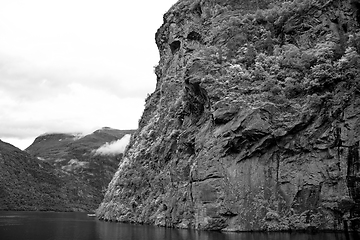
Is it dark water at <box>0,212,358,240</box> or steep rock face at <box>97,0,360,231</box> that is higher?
steep rock face at <box>97,0,360,231</box>

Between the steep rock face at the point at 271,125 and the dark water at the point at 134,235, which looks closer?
the dark water at the point at 134,235

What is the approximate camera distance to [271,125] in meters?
43.5

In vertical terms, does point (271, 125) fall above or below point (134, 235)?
above

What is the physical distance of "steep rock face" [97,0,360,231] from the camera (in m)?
39.9

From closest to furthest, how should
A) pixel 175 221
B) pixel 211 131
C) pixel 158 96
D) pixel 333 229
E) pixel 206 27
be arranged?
pixel 333 229, pixel 211 131, pixel 175 221, pixel 206 27, pixel 158 96

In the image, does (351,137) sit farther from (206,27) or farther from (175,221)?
(206,27)

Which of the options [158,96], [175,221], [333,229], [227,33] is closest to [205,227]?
[175,221]

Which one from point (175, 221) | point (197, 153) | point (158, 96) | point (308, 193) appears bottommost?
point (175, 221)

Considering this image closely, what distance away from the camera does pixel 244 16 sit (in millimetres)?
58938

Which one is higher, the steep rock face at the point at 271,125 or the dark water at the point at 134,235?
the steep rock face at the point at 271,125

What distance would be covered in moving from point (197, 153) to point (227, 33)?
20.5 meters

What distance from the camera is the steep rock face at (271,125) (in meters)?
39.9

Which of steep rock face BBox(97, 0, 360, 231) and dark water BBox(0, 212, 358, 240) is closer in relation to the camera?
dark water BBox(0, 212, 358, 240)

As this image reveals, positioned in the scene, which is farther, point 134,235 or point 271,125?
point 271,125
